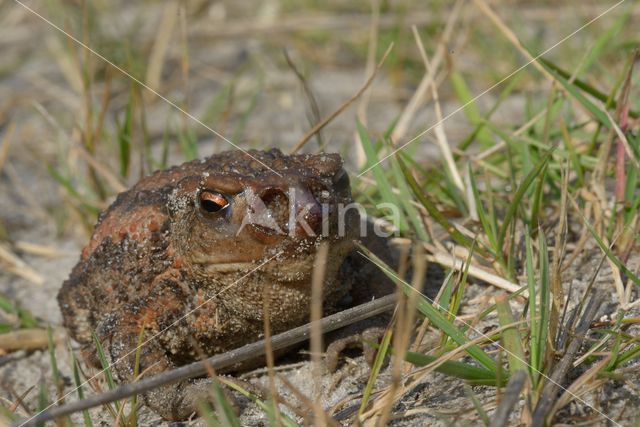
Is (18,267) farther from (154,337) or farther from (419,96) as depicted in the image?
(419,96)

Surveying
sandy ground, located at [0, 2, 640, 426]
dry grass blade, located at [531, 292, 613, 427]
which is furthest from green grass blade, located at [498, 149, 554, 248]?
dry grass blade, located at [531, 292, 613, 427]

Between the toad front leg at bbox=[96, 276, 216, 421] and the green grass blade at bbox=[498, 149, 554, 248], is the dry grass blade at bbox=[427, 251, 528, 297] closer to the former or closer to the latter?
the green grass blade at bbox=[498, 149, 554, 248]

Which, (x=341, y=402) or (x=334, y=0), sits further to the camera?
(x=334, y=0)

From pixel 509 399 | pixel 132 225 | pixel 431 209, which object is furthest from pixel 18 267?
pixel 509 399

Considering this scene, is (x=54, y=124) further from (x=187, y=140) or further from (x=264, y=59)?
(x=264, y=59)

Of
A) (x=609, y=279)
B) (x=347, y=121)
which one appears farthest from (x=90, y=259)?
(x=347, y=121)

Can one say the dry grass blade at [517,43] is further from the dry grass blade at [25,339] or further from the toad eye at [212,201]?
the dry grass blade at [25,339]
